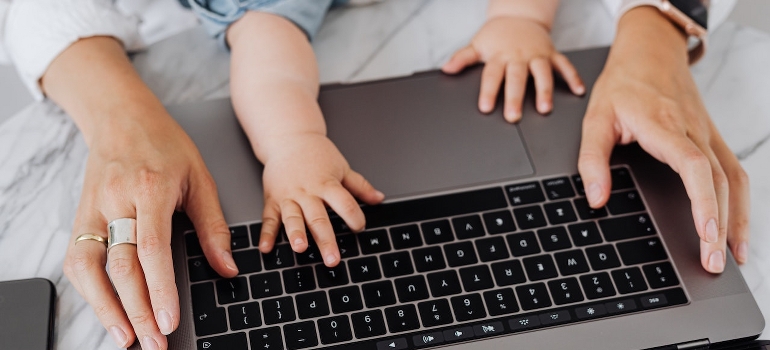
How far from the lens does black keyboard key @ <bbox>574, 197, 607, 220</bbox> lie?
25.7 inches

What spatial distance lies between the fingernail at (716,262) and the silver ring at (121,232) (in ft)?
1.67

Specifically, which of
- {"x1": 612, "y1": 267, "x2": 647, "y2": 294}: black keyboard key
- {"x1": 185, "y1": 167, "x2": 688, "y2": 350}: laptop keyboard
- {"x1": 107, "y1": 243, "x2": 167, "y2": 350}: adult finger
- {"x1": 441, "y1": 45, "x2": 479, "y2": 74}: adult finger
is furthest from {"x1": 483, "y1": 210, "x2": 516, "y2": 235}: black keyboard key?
{"x1": 107, "y1": 243, "x2": 167, "y2": 350}: adult finger

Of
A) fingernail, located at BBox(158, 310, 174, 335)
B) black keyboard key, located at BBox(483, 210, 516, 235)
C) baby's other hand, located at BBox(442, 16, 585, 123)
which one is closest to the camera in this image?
fingernail, located at BBox(158, 310, 174, 335)

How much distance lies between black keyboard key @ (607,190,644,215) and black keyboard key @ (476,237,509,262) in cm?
12

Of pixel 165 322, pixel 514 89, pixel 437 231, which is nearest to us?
pixel 165 322

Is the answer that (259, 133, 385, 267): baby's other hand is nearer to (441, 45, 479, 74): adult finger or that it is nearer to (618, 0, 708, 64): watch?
(441, 45, 479, 74): adult finger

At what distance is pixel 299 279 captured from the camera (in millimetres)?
604

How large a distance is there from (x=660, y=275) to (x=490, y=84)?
0.27 metres

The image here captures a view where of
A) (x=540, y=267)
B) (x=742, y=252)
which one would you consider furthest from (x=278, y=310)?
(x=742, y=252)

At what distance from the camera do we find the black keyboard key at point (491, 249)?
622 mm

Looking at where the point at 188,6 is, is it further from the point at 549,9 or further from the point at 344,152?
the point at 549,9

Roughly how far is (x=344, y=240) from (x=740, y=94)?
0.51 m

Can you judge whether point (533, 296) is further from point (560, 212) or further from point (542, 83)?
point (542, 83)

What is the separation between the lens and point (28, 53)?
29.8 inches
